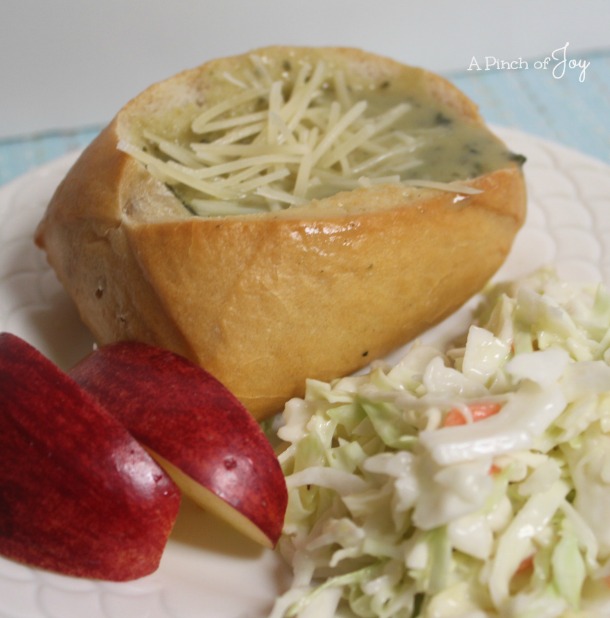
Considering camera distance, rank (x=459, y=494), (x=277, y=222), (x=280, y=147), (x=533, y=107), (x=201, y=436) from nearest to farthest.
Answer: (x=459, y=494) < (x=201, y=436) < (x=277, y=222) < (x=280, y=147) < (x=533, y=107)

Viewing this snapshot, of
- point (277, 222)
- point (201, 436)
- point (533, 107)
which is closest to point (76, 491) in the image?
point (201, 436)

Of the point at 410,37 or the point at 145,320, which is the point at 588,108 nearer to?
the point at 410,37

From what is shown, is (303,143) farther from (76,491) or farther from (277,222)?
(76,491)

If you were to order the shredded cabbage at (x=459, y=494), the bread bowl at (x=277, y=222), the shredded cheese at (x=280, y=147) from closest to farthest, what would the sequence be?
1. the shredded cabbage at (x=459, y=494)
2. the bread bowl at (x=277, y=222)
3. the shredded cheese at (x=280, y=147)

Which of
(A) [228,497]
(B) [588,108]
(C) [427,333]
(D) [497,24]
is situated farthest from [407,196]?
(D) [497,24]

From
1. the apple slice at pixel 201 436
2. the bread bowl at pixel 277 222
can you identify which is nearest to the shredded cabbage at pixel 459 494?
the apple slice at pixel 201 436

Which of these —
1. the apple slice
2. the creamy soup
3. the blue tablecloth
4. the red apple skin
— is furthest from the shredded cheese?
the blue tablecloth

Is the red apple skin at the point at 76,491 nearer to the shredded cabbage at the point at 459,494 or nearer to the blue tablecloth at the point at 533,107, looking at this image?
the shredded cabbage at the point at 459,494

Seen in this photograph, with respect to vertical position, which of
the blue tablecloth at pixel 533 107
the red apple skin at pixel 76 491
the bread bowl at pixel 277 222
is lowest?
the blue tablecloth at pixel 533 107
